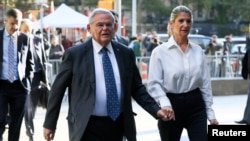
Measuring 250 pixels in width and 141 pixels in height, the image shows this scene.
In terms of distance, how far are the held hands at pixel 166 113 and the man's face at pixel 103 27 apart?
73 centimetres

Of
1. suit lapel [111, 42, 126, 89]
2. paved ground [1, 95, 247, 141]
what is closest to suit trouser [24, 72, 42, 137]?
paved ground [1, 95, 247, 141]

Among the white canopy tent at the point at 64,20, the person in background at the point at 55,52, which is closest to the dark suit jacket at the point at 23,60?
the person in background at the point at 55,52

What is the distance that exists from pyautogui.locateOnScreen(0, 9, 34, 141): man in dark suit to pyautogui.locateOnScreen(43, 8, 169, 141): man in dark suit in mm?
2893

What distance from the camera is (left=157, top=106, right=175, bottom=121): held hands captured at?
555 cm

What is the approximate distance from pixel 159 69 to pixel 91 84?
3.66 feet

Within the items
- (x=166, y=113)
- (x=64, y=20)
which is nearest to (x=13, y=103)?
(x=166, y=113)

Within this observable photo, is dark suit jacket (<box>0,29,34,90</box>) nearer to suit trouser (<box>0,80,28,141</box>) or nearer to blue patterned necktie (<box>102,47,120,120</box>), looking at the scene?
suit trouser (<box>0,80,28,141</box>)

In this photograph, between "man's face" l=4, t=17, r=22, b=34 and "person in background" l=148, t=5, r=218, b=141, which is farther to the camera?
"man's face" l=4, t=17, r=22, b=34

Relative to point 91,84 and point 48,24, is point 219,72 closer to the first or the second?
point 48,24

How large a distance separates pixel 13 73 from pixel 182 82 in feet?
8.91

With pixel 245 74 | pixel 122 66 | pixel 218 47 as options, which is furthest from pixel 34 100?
pixel 218 47

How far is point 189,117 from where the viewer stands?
243 inches

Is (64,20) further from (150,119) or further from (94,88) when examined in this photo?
(94,88)

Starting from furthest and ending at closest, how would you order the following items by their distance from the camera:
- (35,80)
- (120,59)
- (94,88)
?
(35,80)
(120,59)
(94,88)
